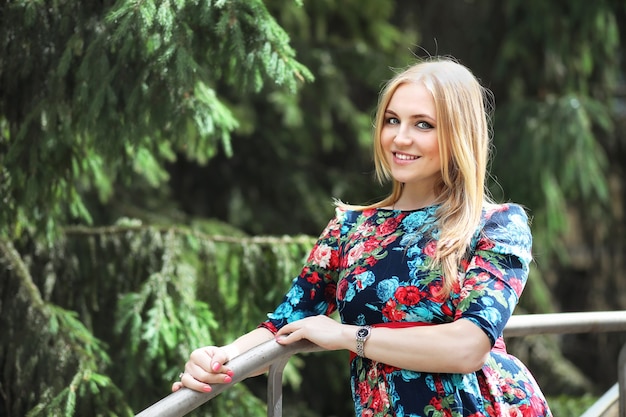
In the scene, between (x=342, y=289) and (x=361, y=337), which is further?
(x=342, y=289)

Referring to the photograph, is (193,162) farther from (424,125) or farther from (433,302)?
(433,302)

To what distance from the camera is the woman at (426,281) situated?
5.32 ft

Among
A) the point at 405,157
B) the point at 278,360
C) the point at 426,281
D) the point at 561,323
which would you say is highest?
the point at 405,157

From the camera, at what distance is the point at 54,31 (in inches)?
96.1

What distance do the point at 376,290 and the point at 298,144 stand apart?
154 inches

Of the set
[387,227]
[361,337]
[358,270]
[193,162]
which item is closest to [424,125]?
[387,227]

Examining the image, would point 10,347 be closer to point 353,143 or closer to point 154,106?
point 154,106

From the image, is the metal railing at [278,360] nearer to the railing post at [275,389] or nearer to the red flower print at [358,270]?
the railing post at [275,389]

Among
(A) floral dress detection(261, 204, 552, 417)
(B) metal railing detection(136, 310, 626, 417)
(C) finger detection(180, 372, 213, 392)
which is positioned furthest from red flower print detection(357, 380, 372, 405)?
(C) finger detection(180, 372, 213, 392)

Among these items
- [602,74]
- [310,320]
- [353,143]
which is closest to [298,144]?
[353,143]

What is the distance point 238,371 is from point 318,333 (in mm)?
189

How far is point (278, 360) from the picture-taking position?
5.59ft

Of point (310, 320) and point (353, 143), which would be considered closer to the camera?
point (310, 320)

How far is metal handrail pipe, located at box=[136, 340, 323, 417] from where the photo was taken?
4.89 feet
